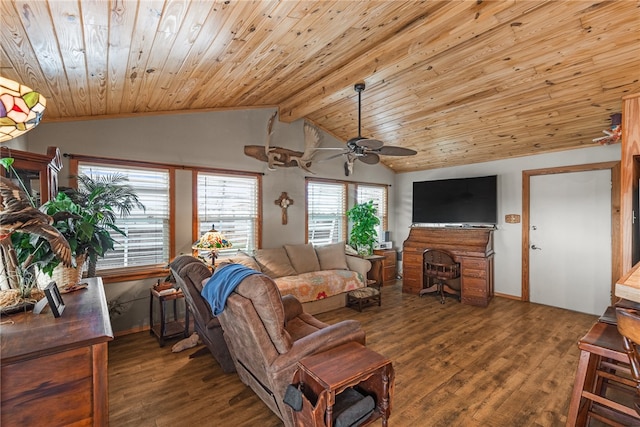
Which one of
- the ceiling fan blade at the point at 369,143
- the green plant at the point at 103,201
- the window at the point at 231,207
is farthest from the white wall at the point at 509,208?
the green plant at the point at 103,201

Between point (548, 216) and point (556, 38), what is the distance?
3.10 metres

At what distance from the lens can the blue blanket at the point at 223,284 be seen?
6.17 feet

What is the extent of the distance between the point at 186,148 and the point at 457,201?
4.76m

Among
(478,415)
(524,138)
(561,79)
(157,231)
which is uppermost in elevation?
(561,79)

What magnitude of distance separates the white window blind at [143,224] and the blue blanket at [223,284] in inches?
80.7

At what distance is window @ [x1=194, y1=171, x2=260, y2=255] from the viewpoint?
4.11 metres

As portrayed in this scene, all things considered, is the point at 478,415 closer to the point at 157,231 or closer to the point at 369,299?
the point at 369,299

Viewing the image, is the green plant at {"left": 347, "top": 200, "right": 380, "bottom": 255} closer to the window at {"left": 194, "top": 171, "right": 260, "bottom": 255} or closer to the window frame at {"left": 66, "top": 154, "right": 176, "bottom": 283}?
the window at {"left": 194, "top": 171, "right": 260, "bottom": 255}

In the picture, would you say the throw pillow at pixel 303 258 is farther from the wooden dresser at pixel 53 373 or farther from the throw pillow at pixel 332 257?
the wooden dresser at pixel 53 373

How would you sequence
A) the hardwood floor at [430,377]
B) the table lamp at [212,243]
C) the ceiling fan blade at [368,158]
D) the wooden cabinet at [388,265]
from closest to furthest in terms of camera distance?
the hardwood floor at [430,377] < the table lamp at [212,243] < the ceiling fan blade at [368,158] < the wooden cabinet at [388,265]

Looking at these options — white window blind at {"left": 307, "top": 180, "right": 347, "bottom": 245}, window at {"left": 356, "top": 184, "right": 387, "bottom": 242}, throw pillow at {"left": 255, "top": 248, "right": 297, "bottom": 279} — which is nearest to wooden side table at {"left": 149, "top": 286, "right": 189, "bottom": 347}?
throw pillow at {"left": 255, "top": 248, "right": 297, "bottom": 279}

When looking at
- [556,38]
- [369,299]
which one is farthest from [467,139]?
[369,299]

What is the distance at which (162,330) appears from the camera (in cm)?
314

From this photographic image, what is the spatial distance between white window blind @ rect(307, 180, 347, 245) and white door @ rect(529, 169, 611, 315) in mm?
3306
